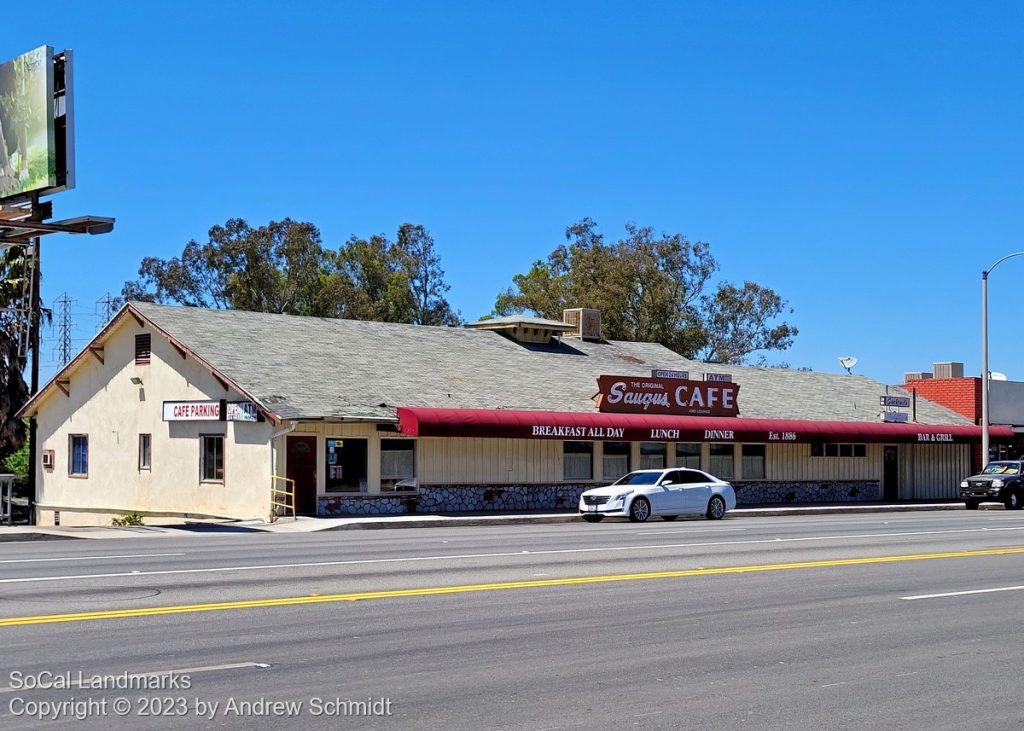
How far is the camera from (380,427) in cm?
3484

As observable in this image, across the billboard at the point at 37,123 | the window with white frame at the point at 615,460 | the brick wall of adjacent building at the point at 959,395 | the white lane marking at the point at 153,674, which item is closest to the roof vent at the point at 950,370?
the brick wall of adjacent building at the point at 959,395

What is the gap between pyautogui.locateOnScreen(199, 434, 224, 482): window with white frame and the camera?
35.4m

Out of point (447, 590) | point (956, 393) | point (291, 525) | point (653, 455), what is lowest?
point (291, 525)

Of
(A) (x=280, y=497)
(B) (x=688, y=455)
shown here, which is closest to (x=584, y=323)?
(B) (x=688, y=455)

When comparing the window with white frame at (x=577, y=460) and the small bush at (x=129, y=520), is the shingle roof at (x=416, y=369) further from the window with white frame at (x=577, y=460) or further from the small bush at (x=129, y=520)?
the small bush at (x=129, y=520)

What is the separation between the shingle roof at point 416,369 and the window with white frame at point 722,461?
2.33 metres

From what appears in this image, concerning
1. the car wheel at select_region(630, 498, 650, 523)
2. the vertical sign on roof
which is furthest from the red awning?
the car wheel at select_region(630, 498, 650, 523)

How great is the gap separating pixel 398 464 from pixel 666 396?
10.2m

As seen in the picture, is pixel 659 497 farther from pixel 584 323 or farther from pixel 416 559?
pixel 584 323

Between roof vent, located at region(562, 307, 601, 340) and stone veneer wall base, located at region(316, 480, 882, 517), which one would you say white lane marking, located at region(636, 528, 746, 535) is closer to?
stone veneer wall base, located at region(316, 480, 882, 517)

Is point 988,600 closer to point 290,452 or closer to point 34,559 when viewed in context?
point 34,559

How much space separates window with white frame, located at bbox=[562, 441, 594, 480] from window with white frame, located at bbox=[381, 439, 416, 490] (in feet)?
18.4

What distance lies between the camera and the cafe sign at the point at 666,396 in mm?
40188

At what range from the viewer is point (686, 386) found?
42094 mm
